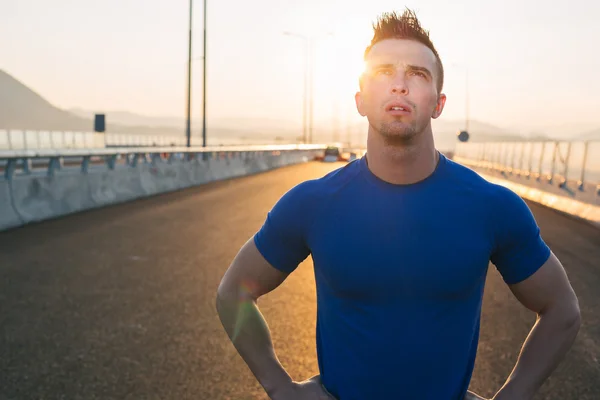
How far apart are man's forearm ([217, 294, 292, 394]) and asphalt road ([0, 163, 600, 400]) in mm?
2855

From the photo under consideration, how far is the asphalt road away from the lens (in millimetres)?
5449

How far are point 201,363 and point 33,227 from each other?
356 inches

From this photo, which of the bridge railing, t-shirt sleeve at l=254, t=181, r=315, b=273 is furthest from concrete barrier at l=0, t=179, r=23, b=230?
the bridge railing

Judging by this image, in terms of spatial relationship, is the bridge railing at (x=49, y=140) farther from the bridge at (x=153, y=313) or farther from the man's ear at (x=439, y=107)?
the man's ear at (x=439, y=107)

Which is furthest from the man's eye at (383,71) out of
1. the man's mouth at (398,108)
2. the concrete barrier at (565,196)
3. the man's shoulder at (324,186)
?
the concrete barrier at (565,196)

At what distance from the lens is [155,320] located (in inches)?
284

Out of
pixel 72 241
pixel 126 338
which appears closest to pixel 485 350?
pixel 126 338

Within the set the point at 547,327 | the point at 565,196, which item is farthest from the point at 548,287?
the point at 565,196

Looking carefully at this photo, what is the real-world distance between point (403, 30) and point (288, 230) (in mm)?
686

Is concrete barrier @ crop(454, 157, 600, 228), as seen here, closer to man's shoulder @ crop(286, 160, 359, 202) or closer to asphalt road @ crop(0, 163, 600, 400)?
asphalt road @ crop(0, 163, 600, 400)

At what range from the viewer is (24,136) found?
5706cm

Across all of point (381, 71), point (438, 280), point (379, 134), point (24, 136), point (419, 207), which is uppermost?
point (381, 71)

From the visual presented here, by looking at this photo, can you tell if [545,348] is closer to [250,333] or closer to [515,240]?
[515,240]

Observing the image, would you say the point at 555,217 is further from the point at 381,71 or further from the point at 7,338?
the point at 381,71
